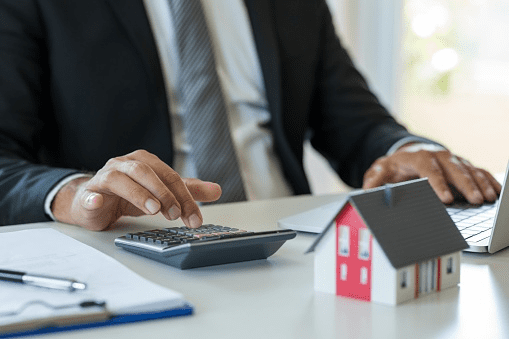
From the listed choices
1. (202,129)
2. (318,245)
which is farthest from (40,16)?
(318,245)

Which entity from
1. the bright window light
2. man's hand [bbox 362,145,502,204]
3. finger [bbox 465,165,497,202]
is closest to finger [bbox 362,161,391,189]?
man's hand [bbox 362,145,502,204]

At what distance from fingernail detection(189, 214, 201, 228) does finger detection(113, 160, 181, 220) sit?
0.05 ft

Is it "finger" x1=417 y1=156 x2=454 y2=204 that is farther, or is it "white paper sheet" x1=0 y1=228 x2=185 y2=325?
"finger" x1=417 y1=156 x2=454 y2=204

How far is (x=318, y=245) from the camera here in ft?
1.72

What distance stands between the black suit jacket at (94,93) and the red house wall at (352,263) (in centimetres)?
61

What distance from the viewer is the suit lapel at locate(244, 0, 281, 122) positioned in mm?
1385

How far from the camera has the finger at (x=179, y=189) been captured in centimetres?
71

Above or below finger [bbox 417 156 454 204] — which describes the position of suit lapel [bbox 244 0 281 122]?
above

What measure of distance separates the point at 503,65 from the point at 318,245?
9.68 feet

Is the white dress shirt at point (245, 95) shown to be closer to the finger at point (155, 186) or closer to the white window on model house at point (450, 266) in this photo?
the finger at point (155, 186)

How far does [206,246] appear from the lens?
0.59 m

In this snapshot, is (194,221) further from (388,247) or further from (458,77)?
(458,77)

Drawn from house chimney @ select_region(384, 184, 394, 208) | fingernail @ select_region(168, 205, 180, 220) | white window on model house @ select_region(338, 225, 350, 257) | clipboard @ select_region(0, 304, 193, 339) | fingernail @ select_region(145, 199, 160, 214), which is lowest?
fingernail @ select_region(168, 205, 180, 220)

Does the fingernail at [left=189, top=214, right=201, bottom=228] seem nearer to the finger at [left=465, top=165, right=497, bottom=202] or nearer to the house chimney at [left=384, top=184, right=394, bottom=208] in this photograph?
the house chimney at [left=384, top=184, right=394, bottom=208]
